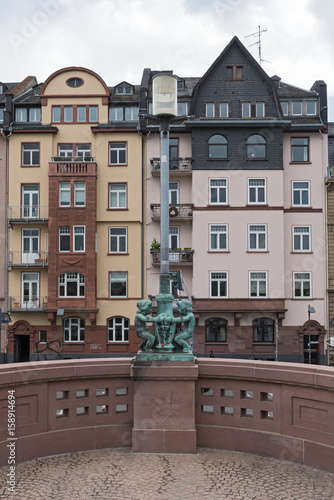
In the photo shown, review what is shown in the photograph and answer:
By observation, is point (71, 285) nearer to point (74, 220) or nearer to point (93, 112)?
point (74, 220)

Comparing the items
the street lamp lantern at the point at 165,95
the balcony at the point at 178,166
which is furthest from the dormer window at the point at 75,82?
the street lamp lantern at the point at 165,95

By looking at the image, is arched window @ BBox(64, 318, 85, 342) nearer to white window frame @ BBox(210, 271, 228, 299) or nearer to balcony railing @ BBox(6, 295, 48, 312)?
balcony railing @ BBox(6, 295, 48, 312)

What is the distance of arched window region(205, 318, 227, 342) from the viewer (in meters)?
30.1

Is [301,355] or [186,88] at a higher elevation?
[186,88]

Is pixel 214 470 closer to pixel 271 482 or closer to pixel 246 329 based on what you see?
pixel 271 482

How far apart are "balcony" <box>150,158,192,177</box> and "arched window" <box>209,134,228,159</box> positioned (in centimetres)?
154

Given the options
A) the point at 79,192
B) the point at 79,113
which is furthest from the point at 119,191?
the point at 79,113

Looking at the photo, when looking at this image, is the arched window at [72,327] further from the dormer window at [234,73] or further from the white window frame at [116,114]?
the dormer window at [234,73]

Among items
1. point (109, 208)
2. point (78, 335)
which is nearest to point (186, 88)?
point (109, 208)

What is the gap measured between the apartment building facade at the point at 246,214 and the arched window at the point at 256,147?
0.21ft

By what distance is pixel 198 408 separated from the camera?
9094 mm

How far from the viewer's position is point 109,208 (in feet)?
103

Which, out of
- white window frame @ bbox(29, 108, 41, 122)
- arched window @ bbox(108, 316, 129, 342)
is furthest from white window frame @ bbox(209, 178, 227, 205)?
white window frame @ bbox(29, 108, 41, 122)

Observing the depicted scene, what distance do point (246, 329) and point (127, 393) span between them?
21.6 metres
